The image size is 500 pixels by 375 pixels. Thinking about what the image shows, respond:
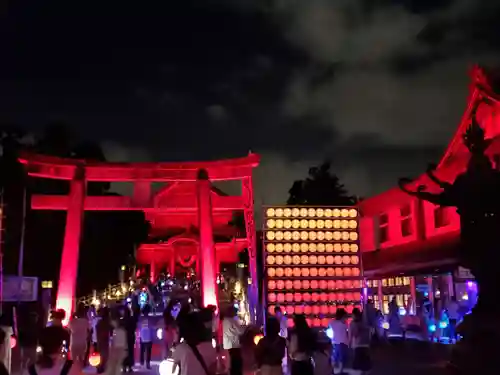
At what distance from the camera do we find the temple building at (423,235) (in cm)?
2206

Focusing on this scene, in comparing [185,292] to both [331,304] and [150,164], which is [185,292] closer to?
[150,164]

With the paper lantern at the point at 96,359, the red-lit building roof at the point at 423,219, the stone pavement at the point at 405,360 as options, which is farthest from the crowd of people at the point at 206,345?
the red-lit building roof at the point at 423,219

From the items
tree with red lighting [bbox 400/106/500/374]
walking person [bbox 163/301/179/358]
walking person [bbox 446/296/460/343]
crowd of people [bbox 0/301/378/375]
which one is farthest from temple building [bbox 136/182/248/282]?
tree with red lighting [bbox 400/106/500/374]

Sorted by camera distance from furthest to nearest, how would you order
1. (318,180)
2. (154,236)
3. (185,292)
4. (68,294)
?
(318,180), (154,236), (185,292), (68,294)

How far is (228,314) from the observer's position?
10.9 m

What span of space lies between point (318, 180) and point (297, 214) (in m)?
41.0

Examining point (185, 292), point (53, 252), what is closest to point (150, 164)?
point (185, 292)

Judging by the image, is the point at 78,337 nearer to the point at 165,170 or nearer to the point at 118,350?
the point at 118,350

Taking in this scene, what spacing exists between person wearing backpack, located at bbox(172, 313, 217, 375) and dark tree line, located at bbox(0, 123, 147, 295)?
20.5 meters

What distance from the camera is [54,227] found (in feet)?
109

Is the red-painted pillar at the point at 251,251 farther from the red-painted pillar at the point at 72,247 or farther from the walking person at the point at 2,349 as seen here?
the walking person at the point at 2,349

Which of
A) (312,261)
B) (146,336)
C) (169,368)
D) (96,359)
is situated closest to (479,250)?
(169,368)

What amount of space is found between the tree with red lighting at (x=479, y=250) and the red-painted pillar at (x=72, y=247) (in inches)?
687

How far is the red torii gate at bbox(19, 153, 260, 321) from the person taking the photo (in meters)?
22.8
